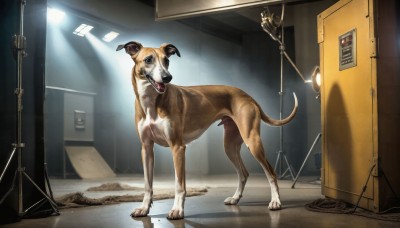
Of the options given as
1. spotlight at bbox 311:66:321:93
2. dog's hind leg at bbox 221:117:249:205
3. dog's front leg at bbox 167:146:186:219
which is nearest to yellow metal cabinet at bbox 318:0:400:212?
spotlight at bbox 311:66:321:93

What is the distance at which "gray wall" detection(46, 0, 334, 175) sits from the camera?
548cm

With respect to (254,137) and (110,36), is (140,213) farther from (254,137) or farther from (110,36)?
(110,36)

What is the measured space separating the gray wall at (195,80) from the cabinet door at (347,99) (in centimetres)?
174

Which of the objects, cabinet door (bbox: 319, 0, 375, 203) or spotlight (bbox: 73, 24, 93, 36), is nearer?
cabinet door (bbox: 319, 0, 375, 203)

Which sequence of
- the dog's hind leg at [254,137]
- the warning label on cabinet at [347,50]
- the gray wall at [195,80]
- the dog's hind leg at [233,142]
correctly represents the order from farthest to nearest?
the gray wall at [195,80], the dog's hind leg at [233,142], the dog's hind leg at [254,137], the warning label on cabinet at [347,50]

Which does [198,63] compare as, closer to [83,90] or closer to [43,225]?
[83,90]

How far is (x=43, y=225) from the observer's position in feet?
9.31

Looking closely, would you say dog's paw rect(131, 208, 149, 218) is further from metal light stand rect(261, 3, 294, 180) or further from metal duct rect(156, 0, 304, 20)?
metal light stand rect(261, 3, 294, 180)

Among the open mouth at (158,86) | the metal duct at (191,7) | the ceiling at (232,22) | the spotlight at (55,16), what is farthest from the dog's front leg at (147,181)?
the ceiling at (232,22)

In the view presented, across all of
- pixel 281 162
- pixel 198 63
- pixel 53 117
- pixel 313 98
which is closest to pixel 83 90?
pixel 53 117

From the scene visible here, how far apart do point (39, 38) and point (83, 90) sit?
2.38 meters

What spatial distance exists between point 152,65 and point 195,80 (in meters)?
2.83

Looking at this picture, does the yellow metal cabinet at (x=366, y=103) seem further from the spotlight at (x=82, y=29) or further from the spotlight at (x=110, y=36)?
the spotlight at (x=82, y=29)

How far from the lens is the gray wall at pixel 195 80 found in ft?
18.0
